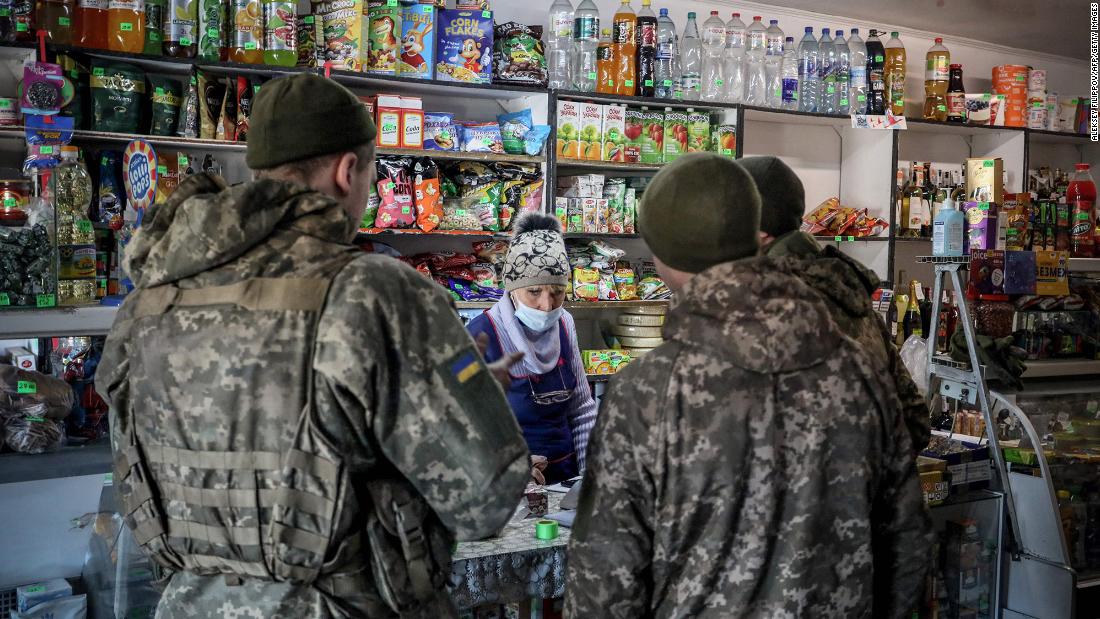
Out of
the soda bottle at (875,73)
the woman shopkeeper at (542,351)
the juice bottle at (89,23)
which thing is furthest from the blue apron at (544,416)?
the soda bottle at (875,73)

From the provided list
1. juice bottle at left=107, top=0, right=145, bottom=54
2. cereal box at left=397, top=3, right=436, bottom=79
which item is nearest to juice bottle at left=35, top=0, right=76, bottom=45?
juice bottle at left=107, top=0, right=145, bottom=54

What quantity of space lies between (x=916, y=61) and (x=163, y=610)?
18.6 feet

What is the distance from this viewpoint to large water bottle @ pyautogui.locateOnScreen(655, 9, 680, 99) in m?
4.57

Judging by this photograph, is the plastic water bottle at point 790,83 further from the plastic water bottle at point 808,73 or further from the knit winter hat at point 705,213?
the knit winter hat at point 705,213

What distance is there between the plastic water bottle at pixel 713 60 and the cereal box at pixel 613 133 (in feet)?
1.67

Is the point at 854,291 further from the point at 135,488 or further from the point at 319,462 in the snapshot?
the point at 135,488

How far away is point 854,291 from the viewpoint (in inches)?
79.3

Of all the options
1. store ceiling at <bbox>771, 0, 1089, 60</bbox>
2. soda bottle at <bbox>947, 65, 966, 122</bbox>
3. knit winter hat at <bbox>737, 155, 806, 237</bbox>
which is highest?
store ceiling at <bbox>771, 0, 1089, 60</bbox>

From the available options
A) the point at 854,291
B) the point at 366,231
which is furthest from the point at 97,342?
the point at 854,291

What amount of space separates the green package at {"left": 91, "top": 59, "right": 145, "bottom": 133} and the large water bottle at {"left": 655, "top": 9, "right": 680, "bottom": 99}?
94.4 inches

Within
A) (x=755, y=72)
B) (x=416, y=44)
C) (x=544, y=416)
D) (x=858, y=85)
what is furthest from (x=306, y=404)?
(x=858, y=85)

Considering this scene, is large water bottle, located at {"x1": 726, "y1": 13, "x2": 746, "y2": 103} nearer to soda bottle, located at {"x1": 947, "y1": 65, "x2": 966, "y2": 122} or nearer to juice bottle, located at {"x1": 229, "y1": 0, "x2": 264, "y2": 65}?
soda bottle, located at {"x1": 947, "y1": 65, "x2": 966, "y2": 122}

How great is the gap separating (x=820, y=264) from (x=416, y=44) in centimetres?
265

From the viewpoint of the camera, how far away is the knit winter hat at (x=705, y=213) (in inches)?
60.1
